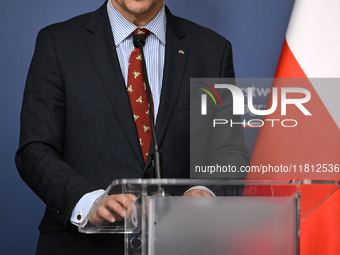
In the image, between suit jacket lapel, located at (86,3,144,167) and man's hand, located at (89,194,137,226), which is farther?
suit jacket lapel, located at (86,3,144,167)

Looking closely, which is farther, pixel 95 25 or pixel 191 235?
pixel 95 25

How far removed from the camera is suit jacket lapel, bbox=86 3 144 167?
5.08 ft

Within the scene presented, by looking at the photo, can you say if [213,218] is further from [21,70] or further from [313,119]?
[21,70]

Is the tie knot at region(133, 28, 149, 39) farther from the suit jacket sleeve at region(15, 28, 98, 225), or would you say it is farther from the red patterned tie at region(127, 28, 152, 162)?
the suit jacket sleeve at region(15, 28, 98, 225)

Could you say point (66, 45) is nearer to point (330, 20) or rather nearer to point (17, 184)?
point (17, 184)

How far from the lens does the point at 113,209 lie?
0.98m

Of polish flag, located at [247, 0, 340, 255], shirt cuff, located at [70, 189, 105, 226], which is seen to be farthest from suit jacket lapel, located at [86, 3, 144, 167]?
polish flag, located at [247, 0, 340, 255]

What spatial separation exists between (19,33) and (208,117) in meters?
1.17

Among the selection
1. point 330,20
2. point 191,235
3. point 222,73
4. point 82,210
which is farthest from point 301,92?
point 191,235

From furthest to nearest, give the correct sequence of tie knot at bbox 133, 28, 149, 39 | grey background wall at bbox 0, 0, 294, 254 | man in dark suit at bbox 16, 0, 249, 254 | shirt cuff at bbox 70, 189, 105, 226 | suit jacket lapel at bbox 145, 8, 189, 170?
grey background wall at bbox 0, 0, 294, 254 → tie knot at bbox 133, 28, 149, 39 → suit jacket lapel at bbox 145, 8, 189, 170 → man in dark suit at bbox 16, 0, 249, 254 → shirt cuff at bbox 70, 189, 105, 226

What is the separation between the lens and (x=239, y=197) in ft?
3.12

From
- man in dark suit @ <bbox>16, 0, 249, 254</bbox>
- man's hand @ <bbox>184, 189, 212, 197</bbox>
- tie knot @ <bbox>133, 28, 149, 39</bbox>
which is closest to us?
man's hand @ <bbox>184, 189, 212, 197</bbox>

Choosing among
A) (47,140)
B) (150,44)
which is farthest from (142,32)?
(47,140)

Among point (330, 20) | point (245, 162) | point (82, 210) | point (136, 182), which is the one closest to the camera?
point (136, 182)
